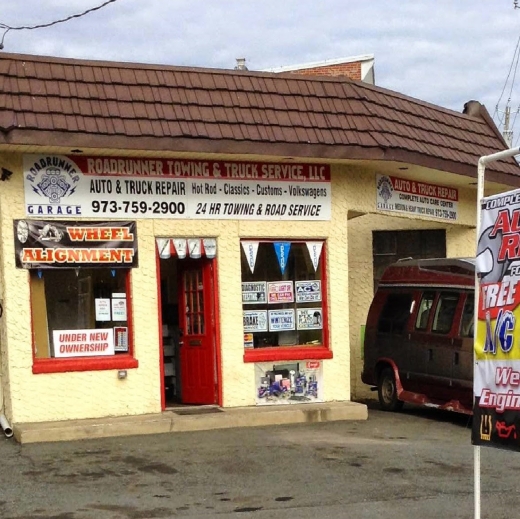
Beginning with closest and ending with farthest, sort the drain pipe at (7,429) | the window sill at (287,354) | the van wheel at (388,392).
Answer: the drain pipe at (7,429) → the window sill at (287,354) → the van wheel at (388,392)

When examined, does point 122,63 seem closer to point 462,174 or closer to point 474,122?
point 462,174

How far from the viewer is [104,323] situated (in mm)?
11430

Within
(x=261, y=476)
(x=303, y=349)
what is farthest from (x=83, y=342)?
(x=261, y=476)

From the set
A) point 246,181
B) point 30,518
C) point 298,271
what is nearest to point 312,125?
point 246,181

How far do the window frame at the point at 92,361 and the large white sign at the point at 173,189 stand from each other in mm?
883

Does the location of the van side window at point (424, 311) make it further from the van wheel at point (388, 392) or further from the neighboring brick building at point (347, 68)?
the neighboring brick building at point (347, 68)

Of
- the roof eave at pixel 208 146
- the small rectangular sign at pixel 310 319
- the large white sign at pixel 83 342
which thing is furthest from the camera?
the small rectangular sign at pixel 310 319

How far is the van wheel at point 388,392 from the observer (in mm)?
13617

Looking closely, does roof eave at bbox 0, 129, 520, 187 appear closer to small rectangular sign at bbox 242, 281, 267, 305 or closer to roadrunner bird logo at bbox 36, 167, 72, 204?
roadrunner bird logo at bbox 36, 167, 72, 204

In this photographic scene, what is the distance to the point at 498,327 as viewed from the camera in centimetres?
579

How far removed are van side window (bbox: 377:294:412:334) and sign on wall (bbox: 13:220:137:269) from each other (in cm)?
Answer: 440

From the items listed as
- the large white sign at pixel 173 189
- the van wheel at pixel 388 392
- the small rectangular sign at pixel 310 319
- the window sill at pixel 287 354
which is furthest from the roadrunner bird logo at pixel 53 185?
the van wheel at pixel 388 392

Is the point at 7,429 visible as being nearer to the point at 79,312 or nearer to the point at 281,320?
the point at 79,312

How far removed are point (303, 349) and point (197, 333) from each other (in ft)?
4.90
